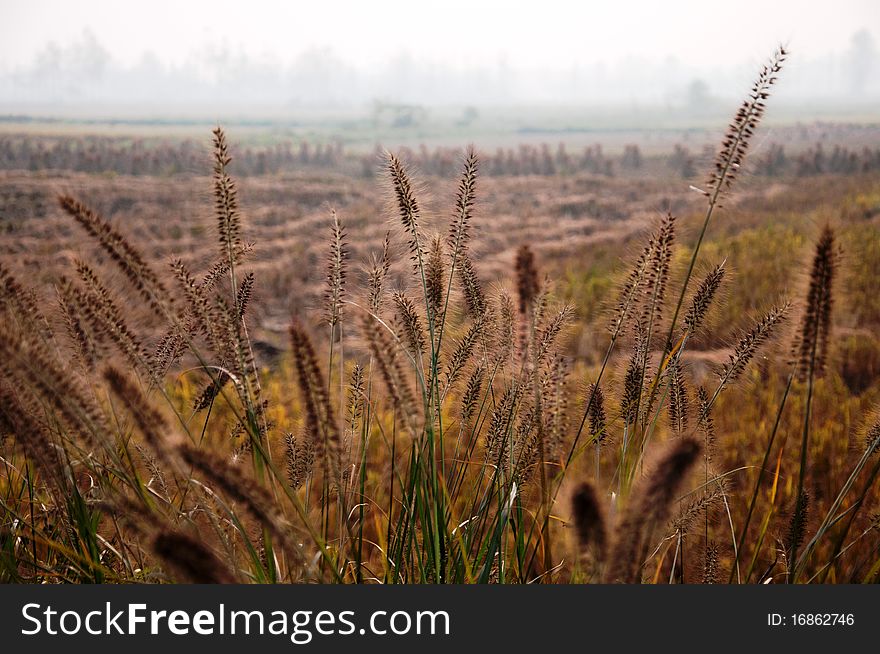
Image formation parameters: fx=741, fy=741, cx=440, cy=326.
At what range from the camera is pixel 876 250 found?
10.1 meters

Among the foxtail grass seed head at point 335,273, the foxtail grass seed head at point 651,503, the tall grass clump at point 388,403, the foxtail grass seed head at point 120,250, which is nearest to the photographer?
the foxtail grass seed head at point 651,503

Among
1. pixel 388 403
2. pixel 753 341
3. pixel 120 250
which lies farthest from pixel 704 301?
pixel 120 250

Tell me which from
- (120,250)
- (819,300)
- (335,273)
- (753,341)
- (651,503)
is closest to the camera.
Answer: (651,503)

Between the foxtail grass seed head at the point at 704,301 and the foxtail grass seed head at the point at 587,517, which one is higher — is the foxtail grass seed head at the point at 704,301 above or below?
above

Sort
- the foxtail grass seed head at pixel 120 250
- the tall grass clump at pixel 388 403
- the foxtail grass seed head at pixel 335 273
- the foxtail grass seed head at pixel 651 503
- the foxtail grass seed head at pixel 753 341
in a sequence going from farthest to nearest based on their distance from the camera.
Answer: the foxtail grass seed head at pixel 753 341
the foxtail grass seed head at pixel 335 273
the foxtail grass seed head at pixel 120 250
the tall grass clump at pixel 388 403
the foxtail grass seed head at pixel 651 503

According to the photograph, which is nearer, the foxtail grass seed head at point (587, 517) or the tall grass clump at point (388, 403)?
the foxtail grass seed head at point (587, 517)

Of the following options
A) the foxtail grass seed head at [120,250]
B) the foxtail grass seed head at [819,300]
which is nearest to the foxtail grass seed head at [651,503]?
the foxtail grass seed head at [819,300]

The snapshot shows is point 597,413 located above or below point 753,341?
below

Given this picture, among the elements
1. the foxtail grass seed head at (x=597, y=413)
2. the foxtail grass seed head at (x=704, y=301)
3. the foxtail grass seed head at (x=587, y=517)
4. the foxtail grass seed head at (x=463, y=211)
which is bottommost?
the foxtail grass seed head at (x=597, y=413)

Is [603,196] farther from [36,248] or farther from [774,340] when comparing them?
[774,340]

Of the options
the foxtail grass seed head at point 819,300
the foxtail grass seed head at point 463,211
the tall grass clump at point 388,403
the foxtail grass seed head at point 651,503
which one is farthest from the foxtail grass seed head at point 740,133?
the foxtail grass seed head at point 651,503

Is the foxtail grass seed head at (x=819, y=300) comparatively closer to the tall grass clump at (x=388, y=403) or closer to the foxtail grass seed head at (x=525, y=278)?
the tall grass clump at (x=388, y=403)

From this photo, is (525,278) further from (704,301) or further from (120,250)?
(120,250)

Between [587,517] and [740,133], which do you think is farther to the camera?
[740,133]
